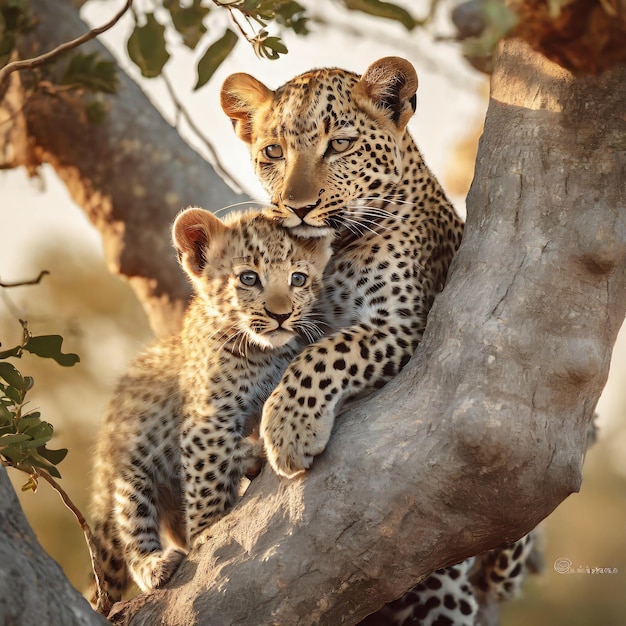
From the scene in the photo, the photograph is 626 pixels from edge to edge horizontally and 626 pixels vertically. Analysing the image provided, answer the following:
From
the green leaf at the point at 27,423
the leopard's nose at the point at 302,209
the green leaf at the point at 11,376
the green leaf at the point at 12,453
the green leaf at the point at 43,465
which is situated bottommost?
the green leaf at the point at 43,465

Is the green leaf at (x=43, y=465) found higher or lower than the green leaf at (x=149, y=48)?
lower

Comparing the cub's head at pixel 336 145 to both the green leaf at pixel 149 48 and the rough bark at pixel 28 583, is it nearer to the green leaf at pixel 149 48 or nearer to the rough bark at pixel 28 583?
the green leaf at pixel 149 48

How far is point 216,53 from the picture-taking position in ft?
16.2

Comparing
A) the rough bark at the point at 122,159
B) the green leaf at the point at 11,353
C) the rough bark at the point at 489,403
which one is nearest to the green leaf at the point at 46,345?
the green leaf at the point at 11,353

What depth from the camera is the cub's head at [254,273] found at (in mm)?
4547

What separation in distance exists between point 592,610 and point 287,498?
9.41 m

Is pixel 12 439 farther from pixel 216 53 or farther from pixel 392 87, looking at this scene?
pixel 392 87

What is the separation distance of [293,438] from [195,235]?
145cm

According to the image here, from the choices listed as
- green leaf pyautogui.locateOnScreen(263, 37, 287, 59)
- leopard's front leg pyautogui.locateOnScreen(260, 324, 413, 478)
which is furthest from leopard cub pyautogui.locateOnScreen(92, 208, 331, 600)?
green leaf pyautogui.locateOnScreen(263, 37, 287, 59)

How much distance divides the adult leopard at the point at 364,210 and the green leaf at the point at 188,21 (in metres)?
0.82

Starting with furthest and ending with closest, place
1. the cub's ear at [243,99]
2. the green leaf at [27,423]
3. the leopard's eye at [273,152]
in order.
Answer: the cub's ear at [243,99]
the leopard's eye at [273,152]
the green leaf at [27,423]

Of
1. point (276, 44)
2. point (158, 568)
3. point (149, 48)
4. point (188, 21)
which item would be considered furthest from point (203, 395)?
point (188, 21)

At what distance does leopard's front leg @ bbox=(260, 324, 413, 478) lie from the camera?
3.94 metres

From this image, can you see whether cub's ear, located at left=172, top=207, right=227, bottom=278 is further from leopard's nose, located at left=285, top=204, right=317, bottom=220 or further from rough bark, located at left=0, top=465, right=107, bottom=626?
rough bark, located at left=0, top=465, right=107, bottom=626
